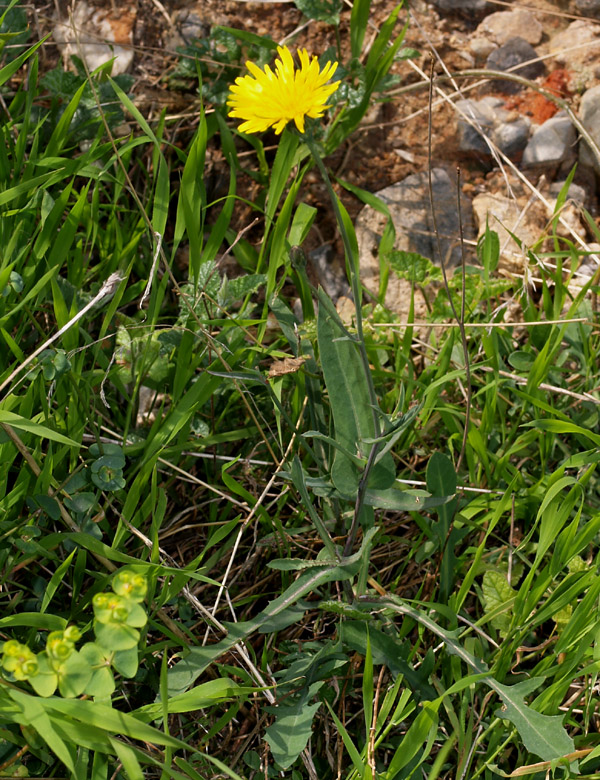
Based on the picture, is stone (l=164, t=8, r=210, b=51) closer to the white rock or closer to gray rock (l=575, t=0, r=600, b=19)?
the white rock

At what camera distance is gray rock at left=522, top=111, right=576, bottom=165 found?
2430 mm

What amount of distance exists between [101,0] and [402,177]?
1.30 metres

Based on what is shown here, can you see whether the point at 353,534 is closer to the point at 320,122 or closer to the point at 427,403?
the point at 427,403

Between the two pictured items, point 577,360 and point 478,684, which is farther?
point 577,360

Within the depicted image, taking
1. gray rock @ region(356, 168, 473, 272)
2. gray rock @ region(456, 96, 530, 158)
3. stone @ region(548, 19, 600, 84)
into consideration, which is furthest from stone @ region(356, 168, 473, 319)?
stone @ region(548, 19, 600, 84)

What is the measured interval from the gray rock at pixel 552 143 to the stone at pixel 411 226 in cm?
28

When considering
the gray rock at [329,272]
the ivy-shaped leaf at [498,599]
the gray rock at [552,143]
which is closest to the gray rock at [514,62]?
the gray rock at [552,143]

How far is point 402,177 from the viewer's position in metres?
2.52

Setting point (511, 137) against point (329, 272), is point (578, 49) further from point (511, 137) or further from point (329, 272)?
point (329, 272)

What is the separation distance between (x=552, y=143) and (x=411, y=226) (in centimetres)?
56

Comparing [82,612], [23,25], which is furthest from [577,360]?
[23,25]

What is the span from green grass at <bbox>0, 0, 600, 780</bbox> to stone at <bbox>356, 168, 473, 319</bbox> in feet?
0.68

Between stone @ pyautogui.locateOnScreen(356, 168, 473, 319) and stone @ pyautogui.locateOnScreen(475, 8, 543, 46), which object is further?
stone @ pyautogui.locateOnScreen(475, 8, 543, 46)

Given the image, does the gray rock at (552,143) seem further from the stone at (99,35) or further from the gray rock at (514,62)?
the stone at (99,35)
